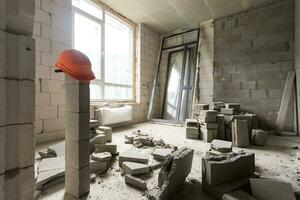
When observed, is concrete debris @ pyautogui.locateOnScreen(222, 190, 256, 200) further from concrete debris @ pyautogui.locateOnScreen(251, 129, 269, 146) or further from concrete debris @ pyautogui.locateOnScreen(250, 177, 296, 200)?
concrete debris @ pyautogui.locateOnScreen(251, 129, 269, 146)

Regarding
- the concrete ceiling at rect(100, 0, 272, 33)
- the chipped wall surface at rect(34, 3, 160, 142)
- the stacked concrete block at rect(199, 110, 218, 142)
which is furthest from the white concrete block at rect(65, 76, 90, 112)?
the concrete ceiling at rect(100, 0, 272, 33)

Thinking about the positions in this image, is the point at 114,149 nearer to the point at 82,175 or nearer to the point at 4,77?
the point at 82,175

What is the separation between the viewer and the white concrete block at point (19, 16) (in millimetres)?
774

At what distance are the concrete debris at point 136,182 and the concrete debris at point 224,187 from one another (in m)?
0.55

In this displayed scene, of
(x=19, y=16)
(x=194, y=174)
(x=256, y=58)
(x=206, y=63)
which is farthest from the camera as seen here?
(x=206, y=63)

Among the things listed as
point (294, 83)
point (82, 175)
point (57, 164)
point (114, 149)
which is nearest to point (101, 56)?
point (114, 149)

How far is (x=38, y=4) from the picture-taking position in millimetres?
2879

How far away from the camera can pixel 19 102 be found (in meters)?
0.83

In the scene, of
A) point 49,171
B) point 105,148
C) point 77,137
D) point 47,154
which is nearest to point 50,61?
point 47,154

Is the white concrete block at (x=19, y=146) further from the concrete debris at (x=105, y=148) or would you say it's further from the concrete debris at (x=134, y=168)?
the concrete debris at (x=105, y=148)

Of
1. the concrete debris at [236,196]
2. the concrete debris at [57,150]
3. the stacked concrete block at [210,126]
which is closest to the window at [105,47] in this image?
the concrete debris at [57,150]

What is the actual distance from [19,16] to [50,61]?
2570 mm

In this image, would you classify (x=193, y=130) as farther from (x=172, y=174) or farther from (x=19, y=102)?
(x=19, y=102)

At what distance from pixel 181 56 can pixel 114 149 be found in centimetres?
434
